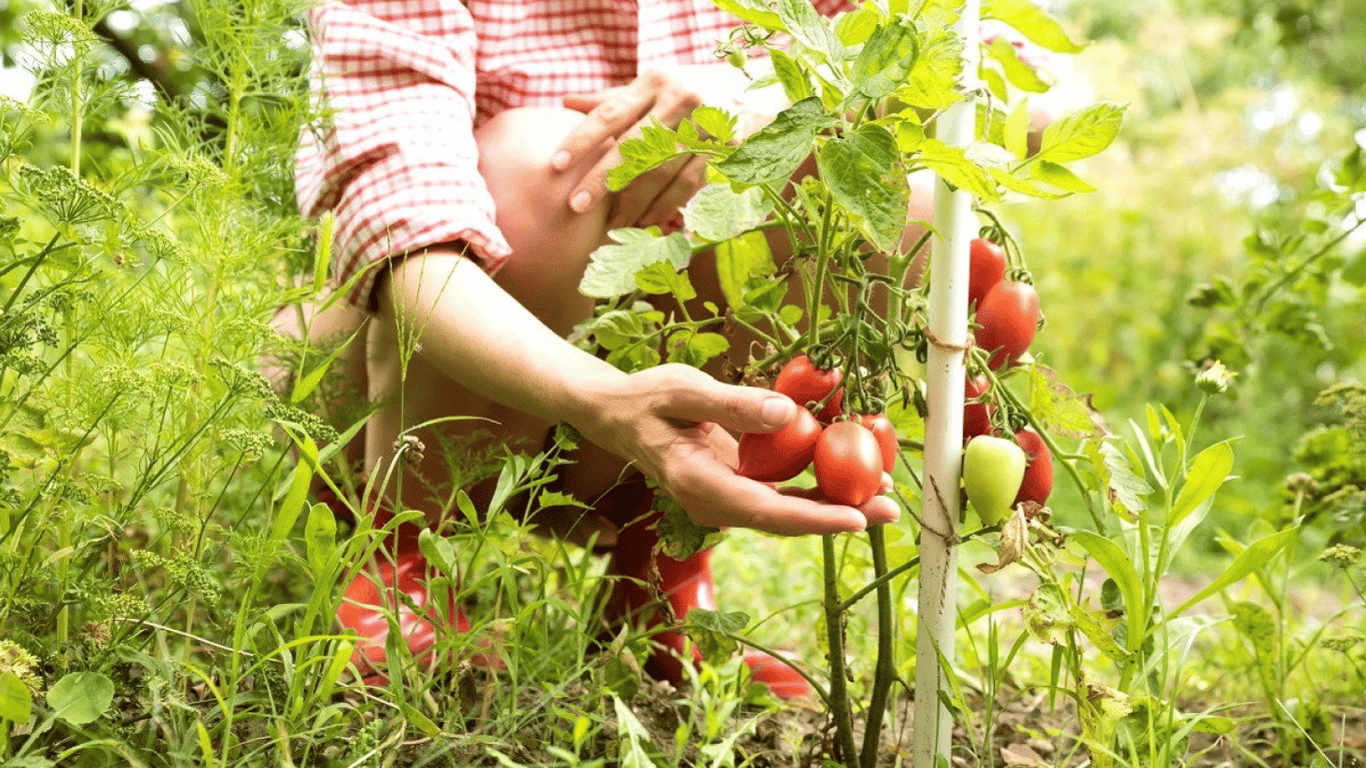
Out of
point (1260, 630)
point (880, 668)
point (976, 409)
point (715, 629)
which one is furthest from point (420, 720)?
point (1260, 630)

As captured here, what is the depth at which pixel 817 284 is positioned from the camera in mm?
986

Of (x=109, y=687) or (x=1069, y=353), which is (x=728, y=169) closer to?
(x=109, y=687)

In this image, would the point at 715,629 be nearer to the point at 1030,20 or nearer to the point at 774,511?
the point at 774,511

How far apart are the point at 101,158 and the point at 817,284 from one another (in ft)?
4.67

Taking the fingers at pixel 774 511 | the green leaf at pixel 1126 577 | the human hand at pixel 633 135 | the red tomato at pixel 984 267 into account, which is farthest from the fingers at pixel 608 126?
the green leaf at pixel 1126 577

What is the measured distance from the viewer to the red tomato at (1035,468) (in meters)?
1.00

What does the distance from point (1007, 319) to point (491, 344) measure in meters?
0.45

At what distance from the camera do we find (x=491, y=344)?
3.67ft

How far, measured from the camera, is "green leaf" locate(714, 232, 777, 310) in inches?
44.8

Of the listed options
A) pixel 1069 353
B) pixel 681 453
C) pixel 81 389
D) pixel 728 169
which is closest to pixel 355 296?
pixel 81 389

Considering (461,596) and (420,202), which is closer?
(461,596)

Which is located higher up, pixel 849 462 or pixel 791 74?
pixel 791 74

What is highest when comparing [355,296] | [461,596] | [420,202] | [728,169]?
[728,169]

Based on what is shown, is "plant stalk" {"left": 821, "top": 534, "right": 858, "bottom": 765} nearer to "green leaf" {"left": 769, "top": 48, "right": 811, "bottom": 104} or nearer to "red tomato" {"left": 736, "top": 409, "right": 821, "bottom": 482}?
"red tomato" {"left": 736, "top": 409, "right": 821, "bottom": 482}
